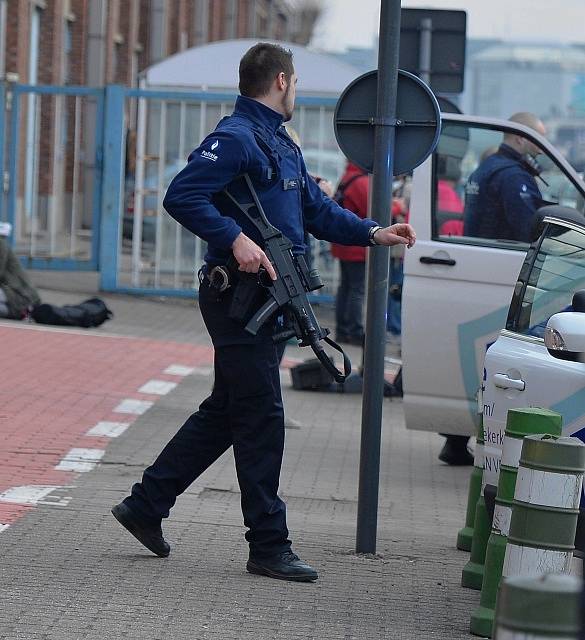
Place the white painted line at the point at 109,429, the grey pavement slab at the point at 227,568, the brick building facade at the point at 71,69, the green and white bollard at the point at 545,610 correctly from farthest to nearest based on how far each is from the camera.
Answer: the brick building facade at the point at 71,69, the white painted line at the point at 109,429, the grey pavement slab at the point at 227,568, the green and white bollard at the point at 545,610

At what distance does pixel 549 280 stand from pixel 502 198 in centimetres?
284

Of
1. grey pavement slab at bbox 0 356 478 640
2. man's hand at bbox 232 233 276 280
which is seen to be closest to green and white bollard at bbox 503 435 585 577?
grey pavement slab at bbox 0 356 478 640

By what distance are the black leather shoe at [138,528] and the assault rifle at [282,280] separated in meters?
0.93

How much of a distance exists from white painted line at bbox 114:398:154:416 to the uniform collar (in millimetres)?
4882

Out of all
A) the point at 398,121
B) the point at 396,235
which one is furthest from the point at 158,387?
the point at 396,235

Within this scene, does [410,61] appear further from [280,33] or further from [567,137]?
[567,137]

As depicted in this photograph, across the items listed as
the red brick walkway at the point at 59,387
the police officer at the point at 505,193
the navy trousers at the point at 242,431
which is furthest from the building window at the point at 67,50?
the navy trousers at the point at 242,431

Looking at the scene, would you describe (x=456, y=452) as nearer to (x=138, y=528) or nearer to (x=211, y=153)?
(x=138, y=528)

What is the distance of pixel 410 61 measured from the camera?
12695 mm

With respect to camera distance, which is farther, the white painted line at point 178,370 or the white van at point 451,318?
the white painted line at point 178,370

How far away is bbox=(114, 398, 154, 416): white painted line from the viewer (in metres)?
10.3

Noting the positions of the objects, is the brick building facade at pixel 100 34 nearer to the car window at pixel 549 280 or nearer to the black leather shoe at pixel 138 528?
the car window at pixel 549 280

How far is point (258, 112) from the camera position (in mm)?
5594

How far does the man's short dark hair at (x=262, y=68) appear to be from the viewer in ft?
18.4
